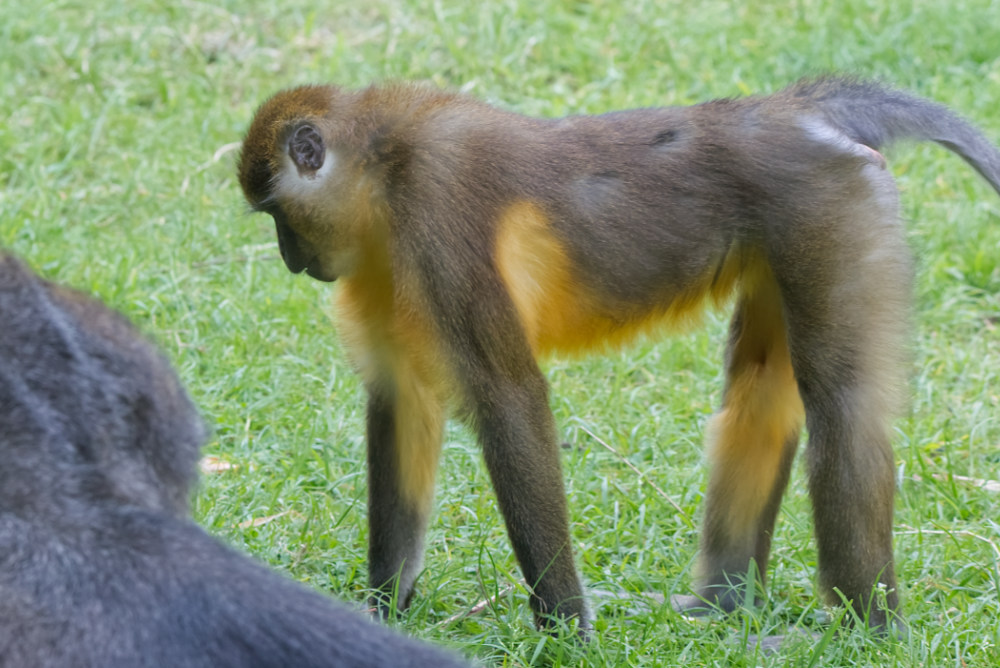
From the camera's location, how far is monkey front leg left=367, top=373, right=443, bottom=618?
169 inches

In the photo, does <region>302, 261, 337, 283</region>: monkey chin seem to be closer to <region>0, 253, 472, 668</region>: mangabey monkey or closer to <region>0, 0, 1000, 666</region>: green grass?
<region>0, 0, 1000, 666</region>: green grass

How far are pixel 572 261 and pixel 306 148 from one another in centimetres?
89

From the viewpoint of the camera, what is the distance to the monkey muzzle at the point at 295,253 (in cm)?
411

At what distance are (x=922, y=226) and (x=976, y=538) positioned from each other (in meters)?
2.64

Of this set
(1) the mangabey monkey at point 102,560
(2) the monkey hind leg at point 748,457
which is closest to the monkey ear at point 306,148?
(2) the monkey hind leg at point 748,457

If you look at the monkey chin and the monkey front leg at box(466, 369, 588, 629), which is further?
the monkey chin

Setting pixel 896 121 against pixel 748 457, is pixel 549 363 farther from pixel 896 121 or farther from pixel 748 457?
pixel 896 121

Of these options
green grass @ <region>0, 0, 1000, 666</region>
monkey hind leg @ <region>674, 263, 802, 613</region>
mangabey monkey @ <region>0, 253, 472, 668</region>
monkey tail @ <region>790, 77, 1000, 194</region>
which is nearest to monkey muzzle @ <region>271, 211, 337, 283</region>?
green grass @ <region>0, 0, 1000, 666</region>

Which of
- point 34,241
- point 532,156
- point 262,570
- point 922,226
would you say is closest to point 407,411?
point 532,156

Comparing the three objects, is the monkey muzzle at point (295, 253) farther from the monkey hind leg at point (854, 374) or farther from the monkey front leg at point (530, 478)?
the monkey hind leg at point (854, 374)

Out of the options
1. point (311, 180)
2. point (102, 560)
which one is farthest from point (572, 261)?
point (102, 560)

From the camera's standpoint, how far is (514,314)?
3848 mm

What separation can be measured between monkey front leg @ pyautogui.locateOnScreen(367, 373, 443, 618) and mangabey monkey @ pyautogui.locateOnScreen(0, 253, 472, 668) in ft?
5.82

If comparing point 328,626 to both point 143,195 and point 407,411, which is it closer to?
point 407,411
